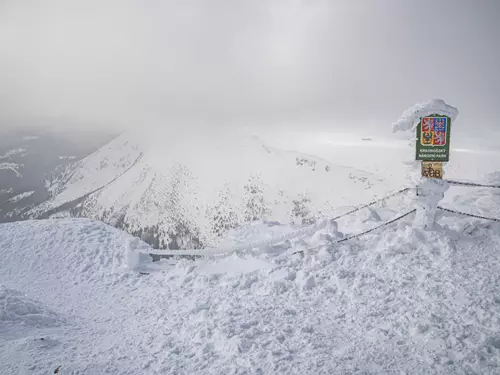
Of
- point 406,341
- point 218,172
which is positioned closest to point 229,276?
point 406,341

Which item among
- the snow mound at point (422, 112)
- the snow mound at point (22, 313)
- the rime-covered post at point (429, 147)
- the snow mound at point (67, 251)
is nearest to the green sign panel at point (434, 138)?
the rime-covered post at point (429, 147)

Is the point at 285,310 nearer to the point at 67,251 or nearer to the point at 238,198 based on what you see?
the point at 67,251

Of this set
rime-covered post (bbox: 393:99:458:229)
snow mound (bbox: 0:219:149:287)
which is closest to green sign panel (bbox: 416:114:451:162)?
rime-covered post (bbox: 393:99:458:229)

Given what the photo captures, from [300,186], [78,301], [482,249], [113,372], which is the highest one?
[482,249]

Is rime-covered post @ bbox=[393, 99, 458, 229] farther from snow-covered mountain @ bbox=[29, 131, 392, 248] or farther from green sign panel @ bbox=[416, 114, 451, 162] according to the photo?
snow-covered mountain @ bbox=[29, 131, 392, 248]

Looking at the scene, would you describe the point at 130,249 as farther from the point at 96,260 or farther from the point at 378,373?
the point at 378,373

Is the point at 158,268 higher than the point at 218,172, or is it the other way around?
the point at 158,268
